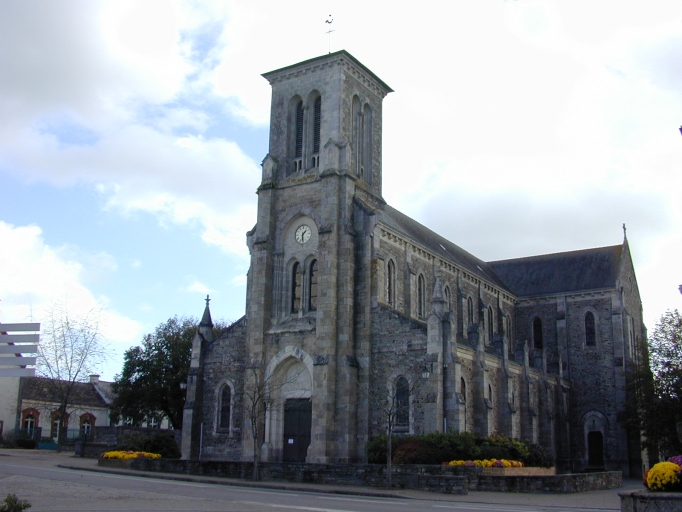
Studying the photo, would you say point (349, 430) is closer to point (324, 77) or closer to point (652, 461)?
point (324, 77)

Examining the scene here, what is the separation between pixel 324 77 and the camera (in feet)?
135

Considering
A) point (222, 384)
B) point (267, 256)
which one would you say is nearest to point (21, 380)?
point (222, 384)

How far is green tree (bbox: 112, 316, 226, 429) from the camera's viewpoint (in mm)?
56562

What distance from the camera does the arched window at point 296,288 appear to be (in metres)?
39.6

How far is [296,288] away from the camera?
3994cm

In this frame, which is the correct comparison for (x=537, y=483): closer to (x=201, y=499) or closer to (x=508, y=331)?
(x=201, y=499)

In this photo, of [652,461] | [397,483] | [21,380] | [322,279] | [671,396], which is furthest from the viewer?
[21,380]

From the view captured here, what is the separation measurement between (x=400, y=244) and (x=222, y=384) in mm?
12467

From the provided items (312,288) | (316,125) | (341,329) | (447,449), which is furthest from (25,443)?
(447,449)

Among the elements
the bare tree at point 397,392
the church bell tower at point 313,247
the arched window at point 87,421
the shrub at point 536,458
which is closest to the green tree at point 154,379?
the arched window at point 87,421

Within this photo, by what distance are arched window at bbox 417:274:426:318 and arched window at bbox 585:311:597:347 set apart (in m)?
17.8

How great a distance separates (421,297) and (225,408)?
12682mm

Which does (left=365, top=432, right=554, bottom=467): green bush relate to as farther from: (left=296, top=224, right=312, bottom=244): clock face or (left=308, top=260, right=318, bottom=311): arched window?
(left=296, top=224, right=312, bottom=244): clock face

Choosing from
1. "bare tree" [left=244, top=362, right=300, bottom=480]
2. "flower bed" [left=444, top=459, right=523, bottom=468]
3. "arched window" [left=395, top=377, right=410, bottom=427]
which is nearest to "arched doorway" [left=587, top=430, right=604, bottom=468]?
"arched window" [left=395, top=377, right=410, bottom=427]
